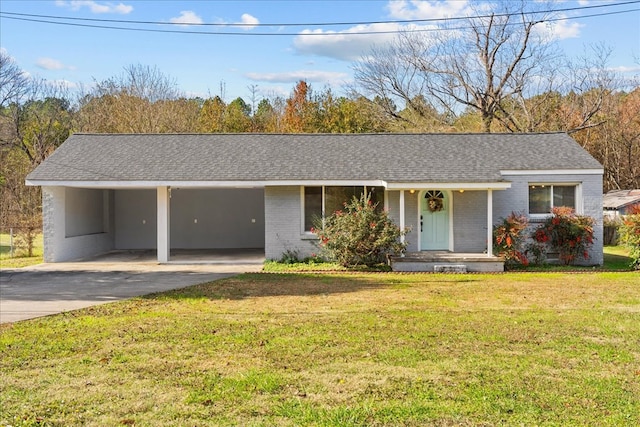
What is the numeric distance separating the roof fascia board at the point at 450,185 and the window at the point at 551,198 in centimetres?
222

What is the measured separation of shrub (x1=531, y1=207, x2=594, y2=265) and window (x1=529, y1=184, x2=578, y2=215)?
1.53 ft

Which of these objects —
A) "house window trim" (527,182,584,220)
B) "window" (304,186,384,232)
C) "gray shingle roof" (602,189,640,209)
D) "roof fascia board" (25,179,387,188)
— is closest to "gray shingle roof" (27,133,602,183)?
"roof fascia board" (25,179,387,188)

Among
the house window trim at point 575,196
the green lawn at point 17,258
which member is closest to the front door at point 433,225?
the house window trim at point 575,196

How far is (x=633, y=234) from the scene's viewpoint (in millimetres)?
16516

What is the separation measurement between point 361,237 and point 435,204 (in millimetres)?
3462

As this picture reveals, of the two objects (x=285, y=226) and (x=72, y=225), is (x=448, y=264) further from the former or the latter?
(x=72, y=225)

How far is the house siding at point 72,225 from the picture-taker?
18.5m

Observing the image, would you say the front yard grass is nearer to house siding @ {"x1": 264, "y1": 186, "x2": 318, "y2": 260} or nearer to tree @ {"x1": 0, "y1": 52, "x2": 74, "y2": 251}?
house siding @ {"x1": 264, "y1": 186, "x2": 318, "y2": 260}

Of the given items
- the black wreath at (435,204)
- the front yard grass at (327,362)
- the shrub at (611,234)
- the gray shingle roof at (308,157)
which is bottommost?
the front yard grass at (327,362)

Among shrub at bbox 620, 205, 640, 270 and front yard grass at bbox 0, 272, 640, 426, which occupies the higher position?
shrub at bbox 620, 205, 640, 270

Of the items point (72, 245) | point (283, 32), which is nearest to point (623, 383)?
point (72, 245)

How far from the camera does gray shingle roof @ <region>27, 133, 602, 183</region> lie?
59.4 feet

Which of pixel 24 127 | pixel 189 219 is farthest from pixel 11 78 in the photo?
pixel 189 219

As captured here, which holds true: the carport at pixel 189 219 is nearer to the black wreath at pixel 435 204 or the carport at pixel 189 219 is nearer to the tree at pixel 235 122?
the black wreath at pixel 435 204
